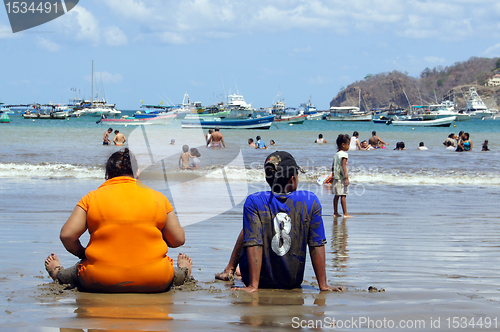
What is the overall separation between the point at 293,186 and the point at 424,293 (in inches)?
53.6

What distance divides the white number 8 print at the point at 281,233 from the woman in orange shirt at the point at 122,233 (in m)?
0.72

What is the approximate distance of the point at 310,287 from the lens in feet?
12.9

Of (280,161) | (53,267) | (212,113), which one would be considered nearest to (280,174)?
(280,161)

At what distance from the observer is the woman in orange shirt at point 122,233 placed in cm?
330

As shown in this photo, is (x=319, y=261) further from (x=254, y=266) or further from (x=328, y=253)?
(x=328, y=253)

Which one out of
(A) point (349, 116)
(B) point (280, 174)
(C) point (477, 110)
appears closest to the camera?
(B) point (280, 174)

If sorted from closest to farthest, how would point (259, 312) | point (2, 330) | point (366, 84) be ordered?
point (2, 330)
point (259, 312)
point (366, 84)

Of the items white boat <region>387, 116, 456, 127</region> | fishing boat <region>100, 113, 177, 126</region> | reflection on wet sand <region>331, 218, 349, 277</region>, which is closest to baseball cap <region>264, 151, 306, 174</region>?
reflection on wet sand <region>331, 218, 349, 277</region>

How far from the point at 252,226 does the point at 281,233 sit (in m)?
0.23

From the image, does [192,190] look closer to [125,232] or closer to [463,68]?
[125,232]

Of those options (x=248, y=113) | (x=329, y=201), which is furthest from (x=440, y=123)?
(x=329, y=201)

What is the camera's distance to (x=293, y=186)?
3.59m

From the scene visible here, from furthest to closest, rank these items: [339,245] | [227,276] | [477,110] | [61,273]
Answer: [477,110], [339,245], [227,276], [61,273]

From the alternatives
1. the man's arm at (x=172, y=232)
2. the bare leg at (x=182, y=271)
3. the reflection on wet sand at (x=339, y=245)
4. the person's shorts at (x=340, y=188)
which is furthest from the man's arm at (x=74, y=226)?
the person's shorts at (x=340, y=188)
